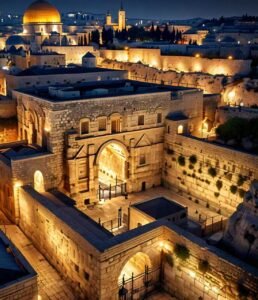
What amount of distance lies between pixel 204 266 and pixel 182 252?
120cm

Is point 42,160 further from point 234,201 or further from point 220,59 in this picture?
point 220,59

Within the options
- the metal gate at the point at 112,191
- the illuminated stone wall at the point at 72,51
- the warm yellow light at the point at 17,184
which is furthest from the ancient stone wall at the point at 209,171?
the illuminated stone wall at the point at 72,51

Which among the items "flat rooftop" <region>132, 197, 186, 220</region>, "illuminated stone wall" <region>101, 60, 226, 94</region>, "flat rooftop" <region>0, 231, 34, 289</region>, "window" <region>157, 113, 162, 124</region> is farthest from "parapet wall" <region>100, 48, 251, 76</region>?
"flat rooftop" <region>0, 231, 34, 289</region>

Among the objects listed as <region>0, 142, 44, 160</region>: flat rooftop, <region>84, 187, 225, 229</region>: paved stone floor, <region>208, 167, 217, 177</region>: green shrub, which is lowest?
<region>84, 187, 225, 229</region>: paved stone floor

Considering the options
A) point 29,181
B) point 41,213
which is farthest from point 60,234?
point 29,181

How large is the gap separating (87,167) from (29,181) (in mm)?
3810

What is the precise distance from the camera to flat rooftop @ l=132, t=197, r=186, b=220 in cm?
1952

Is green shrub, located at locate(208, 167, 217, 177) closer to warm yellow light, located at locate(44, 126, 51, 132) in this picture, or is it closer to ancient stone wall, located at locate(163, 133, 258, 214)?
ancient stone wall, located at locate(163, 133, 258, 214)

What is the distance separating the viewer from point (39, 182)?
77.4ft

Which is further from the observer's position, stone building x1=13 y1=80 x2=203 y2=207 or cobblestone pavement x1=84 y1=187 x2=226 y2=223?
cobblestone pavement x1=84 y1=187 x2=226 y2=223

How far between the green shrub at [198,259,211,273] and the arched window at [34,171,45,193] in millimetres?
11549

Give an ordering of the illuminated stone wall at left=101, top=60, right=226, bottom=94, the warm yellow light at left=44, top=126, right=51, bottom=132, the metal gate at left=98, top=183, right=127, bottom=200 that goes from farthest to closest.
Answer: the illuminated stone wall at left=101, top=60, right=226, bottom=94 < the metal gate at left=98, top=183, right=127, bottom=200 < the warm yellow light at left=44, top=126, right=51, bottom=132

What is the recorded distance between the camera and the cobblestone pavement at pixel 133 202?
23.5m

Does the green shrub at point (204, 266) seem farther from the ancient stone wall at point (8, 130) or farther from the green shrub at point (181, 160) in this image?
the ancient stone wall at point (8, 130)
